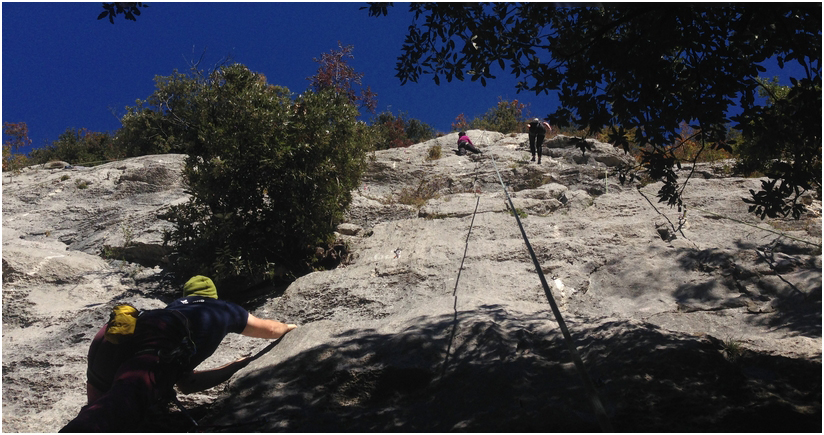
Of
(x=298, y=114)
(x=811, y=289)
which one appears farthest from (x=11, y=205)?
(x=811, y=289)

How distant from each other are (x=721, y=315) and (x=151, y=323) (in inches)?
185

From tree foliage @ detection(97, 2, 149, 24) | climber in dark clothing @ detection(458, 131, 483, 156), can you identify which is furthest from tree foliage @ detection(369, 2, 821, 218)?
climber in dark clothing @ detection(458, 131, 483, 156)

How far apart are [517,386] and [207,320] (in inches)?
91.5

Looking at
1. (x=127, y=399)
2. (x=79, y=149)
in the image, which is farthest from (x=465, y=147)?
(x=79, y=149)

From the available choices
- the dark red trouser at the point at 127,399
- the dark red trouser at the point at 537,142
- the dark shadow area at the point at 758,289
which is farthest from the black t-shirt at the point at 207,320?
the dark red trouser at the point at 537,142

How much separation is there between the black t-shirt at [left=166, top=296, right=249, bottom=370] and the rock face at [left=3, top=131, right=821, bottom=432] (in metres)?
0.31

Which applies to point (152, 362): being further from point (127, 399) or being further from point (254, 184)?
point (254, 184)

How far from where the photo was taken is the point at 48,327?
18.7ft

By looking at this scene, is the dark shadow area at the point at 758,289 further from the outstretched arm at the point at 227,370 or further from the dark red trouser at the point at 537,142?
the dark red trouser at the point at 537,142

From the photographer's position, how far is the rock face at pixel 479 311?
Answer: 301cm

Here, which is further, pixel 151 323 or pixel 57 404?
pixel 57 404

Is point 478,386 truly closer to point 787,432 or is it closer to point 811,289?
point 787,432

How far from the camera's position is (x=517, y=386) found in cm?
317

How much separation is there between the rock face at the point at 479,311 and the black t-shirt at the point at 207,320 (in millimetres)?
315
